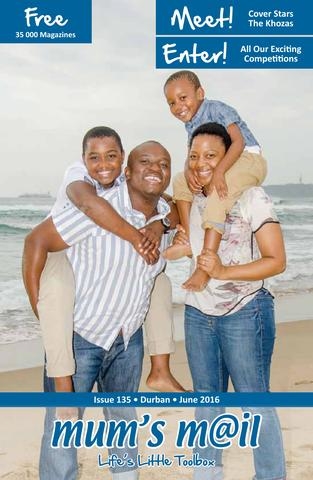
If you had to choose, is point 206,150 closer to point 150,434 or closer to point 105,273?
point 105,273

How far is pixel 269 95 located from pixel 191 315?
77cm

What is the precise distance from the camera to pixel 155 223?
7.70ft

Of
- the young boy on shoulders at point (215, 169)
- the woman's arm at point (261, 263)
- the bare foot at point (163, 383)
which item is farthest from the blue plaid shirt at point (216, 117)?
the bare foot at point (163, 383)

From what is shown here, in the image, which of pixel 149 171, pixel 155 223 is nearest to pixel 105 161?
pixel 149 171

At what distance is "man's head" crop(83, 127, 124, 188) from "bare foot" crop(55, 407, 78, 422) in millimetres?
707

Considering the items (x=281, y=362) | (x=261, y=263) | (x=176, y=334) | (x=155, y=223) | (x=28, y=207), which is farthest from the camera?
(x=281, y=362)

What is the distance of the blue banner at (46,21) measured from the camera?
8.11 feet

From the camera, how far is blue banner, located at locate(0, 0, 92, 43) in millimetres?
2471

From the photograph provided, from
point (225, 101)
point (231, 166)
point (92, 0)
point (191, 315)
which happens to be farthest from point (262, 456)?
point (92, 0)

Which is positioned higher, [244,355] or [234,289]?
[234,289]

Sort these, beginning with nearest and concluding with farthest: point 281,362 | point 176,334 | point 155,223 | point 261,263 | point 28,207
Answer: point 261,263 → point 155,223 → point 28,207 → point 176,334 → point 281,362

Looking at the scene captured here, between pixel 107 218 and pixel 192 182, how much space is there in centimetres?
29

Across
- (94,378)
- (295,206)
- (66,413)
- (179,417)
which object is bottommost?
(179,417)

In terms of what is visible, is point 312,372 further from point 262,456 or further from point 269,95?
point 269,95
